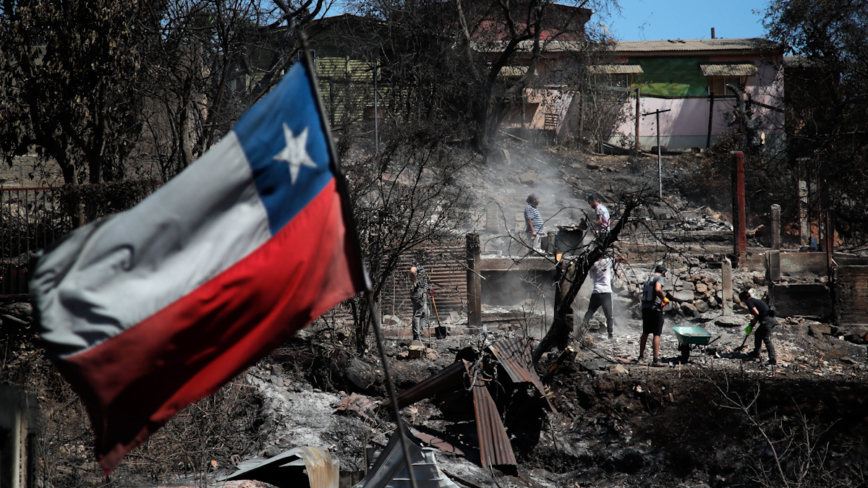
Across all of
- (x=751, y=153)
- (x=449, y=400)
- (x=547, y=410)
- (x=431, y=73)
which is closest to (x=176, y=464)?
(x=449, y=400)

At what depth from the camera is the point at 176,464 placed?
25.6ft

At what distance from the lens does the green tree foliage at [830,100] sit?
20734mm

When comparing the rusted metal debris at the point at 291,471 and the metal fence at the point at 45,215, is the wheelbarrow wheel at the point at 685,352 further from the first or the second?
the metal fence at the point at 45,215

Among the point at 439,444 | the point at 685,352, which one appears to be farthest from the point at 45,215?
the point at 685,352

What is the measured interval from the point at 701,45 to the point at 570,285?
27.7 meters

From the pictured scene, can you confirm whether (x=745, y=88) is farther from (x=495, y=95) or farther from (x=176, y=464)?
(x=176, y=464)

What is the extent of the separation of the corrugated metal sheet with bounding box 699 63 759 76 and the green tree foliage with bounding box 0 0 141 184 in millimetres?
Result: 27769

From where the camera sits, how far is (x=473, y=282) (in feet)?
41.8

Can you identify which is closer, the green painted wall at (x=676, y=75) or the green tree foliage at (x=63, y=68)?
the green tree foliage at (x=63, y=68)

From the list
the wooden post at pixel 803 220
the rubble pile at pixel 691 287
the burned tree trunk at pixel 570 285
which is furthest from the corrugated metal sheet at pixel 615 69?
the burned tree trunk at pixel 570 285

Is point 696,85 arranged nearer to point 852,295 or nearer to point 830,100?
point 830,100

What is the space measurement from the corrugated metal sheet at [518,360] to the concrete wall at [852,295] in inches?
293

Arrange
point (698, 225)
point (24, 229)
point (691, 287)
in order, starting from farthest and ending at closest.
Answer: point (698, 225) → point (691, 287) → point (24, 229)

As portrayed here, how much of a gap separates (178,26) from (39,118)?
2.83 m
